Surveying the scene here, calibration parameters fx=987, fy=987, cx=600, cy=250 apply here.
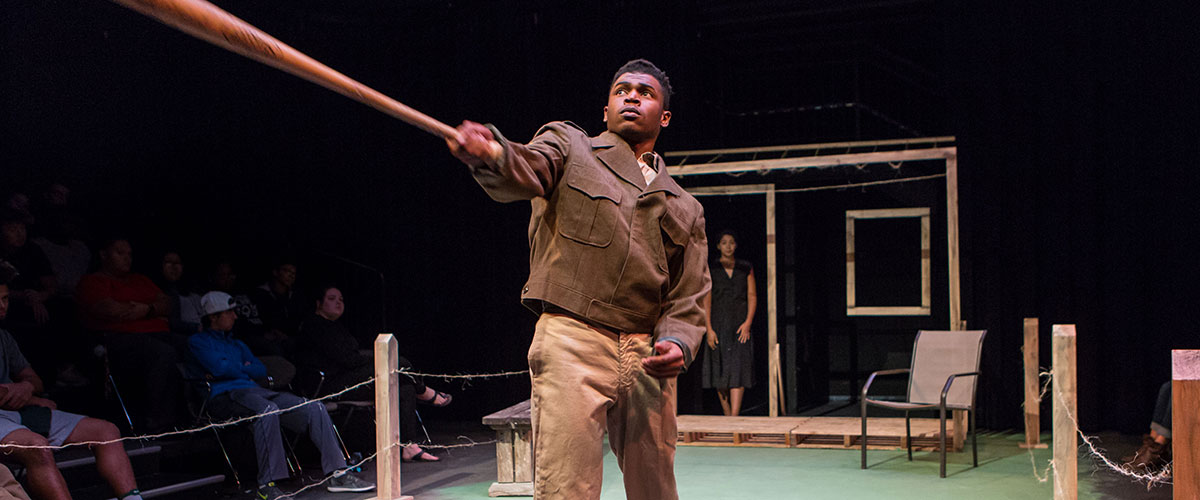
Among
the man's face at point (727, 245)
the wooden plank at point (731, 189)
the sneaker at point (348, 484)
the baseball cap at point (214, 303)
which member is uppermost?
the wooden plank at point (731, 189)

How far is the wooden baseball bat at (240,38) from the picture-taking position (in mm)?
1316

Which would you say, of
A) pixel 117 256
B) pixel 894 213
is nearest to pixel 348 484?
pixel 117 256

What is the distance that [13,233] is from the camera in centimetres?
495

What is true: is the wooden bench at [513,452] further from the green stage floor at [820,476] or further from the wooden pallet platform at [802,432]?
the wooden pallet platform at [802,432]

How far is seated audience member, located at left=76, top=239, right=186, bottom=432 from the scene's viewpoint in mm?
5020

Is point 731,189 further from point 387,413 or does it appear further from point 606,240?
point 606,240

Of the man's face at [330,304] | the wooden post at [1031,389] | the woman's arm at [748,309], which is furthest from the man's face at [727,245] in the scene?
the man's face at [330,304]

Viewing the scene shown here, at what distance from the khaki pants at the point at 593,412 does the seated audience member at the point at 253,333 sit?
13.2 ft

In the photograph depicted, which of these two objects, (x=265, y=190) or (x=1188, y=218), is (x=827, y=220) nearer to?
(x=1188, y=218)

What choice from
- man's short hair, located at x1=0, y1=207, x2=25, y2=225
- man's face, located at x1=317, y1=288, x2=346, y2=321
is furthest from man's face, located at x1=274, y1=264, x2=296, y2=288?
man's short hair, located at x1=0, y1=207, x2=25, y2=225

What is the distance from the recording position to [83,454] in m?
4.42

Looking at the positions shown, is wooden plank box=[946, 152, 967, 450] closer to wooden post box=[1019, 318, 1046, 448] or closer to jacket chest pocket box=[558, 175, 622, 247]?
wooden post box=[1019, 318, 1046, 448]

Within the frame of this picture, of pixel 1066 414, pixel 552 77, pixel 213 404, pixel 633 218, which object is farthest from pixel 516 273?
pixel 633 218

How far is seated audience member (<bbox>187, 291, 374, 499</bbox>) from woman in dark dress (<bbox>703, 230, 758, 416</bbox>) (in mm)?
3277
